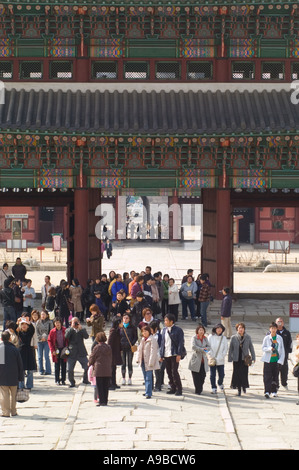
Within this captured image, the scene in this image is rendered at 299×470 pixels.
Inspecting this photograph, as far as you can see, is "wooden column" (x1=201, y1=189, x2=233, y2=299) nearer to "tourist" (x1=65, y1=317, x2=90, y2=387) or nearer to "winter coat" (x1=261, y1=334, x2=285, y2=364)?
"winter coat" (x1=261, y1=334, x2=285, y2=364)

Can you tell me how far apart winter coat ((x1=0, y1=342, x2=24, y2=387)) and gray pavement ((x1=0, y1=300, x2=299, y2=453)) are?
2.19 feet

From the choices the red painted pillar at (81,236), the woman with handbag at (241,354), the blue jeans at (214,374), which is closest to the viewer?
the woman with handbag at (241,354)

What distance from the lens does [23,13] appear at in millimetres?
29234

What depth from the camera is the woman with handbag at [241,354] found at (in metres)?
17.6

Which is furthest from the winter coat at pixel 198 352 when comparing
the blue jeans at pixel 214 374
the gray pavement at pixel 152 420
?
the gray pavement at pixel 152 420

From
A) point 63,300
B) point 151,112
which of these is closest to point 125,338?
point 63,300

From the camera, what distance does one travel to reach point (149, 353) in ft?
56.6

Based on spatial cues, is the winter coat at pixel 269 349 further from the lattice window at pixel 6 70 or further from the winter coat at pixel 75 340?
the lattice window at pixel 6 70

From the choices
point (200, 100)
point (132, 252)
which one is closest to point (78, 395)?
point (200, 100)

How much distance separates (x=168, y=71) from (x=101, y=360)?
15392 mm

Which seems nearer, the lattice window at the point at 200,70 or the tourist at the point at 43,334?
the tourist at the point at 43,334

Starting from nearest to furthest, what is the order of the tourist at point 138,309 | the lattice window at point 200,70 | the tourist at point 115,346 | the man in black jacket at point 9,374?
the man in black jacket at point 9,374, the tourist at point 115,346, the tourist at point 138,309, the lattice window at point 200,70

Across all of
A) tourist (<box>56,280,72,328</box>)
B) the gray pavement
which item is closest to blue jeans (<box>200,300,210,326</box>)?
→ tourist (<box>56,280,72,328</box>)

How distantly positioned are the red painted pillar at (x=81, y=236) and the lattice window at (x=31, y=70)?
432cm
